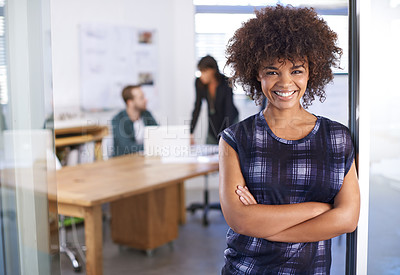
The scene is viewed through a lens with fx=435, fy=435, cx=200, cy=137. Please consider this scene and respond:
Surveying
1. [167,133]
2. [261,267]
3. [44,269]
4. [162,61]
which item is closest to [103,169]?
[167,133]

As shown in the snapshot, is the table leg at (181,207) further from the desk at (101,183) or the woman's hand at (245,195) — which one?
the woman's hand at (245,195)

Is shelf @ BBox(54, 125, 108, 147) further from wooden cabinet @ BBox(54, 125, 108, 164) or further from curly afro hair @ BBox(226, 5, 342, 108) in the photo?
curly afro hair @ BBox(226, 5, 342, 108)

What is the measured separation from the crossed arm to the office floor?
1.99 meters

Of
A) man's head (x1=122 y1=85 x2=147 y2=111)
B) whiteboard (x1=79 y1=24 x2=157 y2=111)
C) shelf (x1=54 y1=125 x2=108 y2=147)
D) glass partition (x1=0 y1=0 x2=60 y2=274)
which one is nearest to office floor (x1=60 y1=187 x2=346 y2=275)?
shelf (x1=54 y1=125 x2=108 y2=147)

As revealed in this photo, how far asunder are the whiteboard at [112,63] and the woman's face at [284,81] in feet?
12.9

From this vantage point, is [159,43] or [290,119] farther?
[159,43]

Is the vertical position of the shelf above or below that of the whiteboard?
below

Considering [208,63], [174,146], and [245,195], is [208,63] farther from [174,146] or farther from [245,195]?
[245,195]

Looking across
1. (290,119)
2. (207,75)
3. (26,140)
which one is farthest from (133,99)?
(290,119)

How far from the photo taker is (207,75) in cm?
389

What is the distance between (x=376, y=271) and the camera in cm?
154

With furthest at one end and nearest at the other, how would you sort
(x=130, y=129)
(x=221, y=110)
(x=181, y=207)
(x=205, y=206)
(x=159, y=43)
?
1. (x=159, y=43)
2. (x=205, y=206)
3. (x=181, y=207)
4. (x=130, y=129)
5. (x=221, y=110)

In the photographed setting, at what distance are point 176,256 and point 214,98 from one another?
4.38ft

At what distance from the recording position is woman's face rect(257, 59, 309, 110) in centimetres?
133
